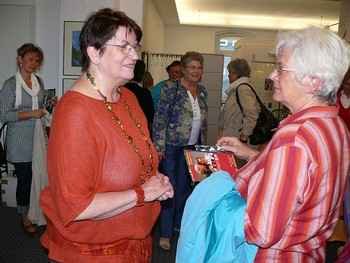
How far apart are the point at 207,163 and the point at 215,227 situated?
47cm

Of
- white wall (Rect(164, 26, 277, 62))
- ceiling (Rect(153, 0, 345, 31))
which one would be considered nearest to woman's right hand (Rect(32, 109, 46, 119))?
ceiling (Rect(153, 0, 345, 31))

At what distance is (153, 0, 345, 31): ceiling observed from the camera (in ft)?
26.8

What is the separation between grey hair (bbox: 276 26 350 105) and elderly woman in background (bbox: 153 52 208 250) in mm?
1911

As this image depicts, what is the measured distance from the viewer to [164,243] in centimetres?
338

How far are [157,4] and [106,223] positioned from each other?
24.2 ft

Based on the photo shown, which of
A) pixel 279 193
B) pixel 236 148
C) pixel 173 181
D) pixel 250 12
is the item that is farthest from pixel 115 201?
pixel 250 12

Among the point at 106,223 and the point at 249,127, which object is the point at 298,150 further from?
the point at 249,127

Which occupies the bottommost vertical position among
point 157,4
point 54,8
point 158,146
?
point 158,146

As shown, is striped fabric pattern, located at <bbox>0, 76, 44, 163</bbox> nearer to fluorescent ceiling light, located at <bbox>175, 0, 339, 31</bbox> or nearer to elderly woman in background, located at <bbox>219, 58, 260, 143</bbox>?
elderly woman in background, located at <bbox>219, 58, 260, 143</bbox>

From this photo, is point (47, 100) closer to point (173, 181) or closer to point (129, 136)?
point (173, 181)

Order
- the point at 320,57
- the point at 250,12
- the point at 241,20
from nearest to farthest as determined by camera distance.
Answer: the point at 320,57 < the point at 250,12 < the point at 241,20

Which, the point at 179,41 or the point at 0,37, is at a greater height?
the point at 179,41

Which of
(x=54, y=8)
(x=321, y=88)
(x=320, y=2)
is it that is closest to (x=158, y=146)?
(x=321, y=88)

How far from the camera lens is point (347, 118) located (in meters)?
3.65
